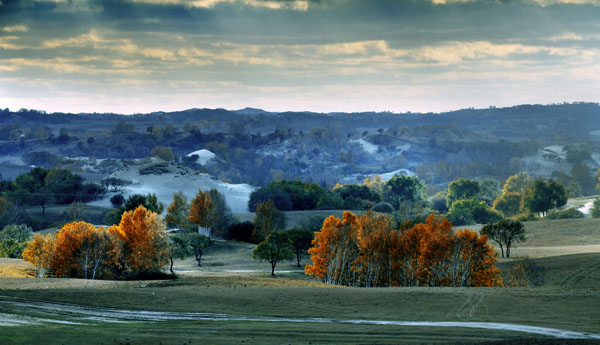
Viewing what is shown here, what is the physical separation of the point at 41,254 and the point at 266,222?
208 feet

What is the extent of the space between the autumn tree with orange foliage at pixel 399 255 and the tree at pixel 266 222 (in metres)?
48.0

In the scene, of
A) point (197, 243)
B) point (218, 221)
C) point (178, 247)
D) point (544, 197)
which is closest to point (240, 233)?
point (218, 221)

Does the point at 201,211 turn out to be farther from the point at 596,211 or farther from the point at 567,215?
the point at 596,211

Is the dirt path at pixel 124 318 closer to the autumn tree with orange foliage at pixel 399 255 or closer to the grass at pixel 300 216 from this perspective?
the autumn tree with orange foliage at pixel 399 255

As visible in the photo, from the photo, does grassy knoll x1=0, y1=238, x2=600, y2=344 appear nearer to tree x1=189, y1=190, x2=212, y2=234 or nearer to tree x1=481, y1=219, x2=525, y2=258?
tree x1=481, y1=219, x2=525, y2=258

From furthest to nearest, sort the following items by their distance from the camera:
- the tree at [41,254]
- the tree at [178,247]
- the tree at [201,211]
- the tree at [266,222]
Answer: the tree at [201,211] < the tree at [266,222] < the tree at [178,247] < the tree at [41,254]

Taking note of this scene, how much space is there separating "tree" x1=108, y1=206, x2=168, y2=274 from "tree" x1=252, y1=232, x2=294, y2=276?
12684 millimetres

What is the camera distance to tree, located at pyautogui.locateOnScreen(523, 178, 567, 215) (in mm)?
183500

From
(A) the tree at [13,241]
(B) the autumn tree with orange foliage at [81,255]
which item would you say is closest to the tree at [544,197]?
(A) the tree at [13,241]

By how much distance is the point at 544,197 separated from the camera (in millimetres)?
183500

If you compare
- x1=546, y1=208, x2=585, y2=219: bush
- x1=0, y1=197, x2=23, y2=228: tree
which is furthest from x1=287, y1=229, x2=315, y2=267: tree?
x1=546, y1=208, x2=585, y2=219: bush

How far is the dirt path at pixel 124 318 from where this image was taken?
108ft

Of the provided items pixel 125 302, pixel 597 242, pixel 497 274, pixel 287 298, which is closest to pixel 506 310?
pixel 287 298

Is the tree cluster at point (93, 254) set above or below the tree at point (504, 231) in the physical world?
below
